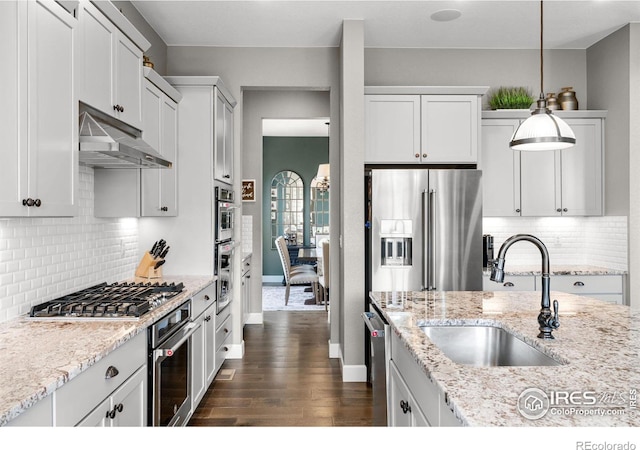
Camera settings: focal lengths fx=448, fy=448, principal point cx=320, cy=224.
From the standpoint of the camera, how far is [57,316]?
2107 mm

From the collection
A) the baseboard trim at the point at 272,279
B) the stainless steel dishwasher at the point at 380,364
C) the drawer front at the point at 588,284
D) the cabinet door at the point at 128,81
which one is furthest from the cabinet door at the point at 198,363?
the baseboard trim at the point at 272,279

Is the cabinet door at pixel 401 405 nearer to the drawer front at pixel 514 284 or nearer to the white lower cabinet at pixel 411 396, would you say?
the white lower cabinet at pixel 411 396

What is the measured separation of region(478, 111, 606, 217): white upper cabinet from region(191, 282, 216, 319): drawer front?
103 inches

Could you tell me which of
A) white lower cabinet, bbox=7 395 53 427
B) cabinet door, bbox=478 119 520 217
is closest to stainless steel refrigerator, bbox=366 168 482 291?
cabinet door, bbox=478 119 520 217

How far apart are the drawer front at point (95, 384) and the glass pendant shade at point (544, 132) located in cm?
210

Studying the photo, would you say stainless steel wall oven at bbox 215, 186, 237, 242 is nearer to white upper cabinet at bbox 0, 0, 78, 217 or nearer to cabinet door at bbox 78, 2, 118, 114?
cabinet door at bbox 78, 2, 118, 114

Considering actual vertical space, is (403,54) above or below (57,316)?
above

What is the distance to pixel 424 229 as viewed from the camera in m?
3.73

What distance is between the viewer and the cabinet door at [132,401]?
72.2 inches

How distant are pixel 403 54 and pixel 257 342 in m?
3.35

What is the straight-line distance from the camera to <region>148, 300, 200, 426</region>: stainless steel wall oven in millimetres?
2203
